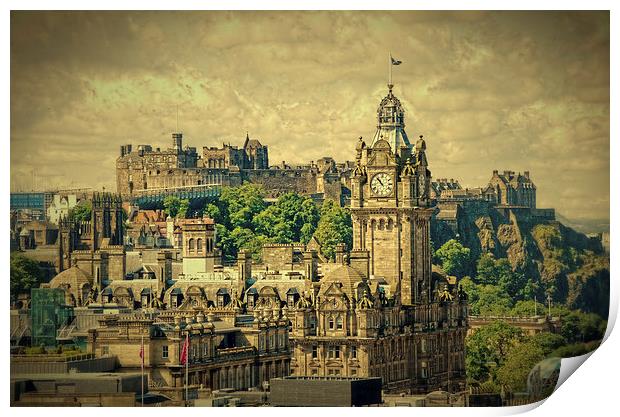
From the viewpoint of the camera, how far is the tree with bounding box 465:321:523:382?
128750 mm

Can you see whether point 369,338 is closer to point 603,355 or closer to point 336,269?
point 336,269

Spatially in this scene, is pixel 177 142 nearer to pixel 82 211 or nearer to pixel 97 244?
pixel 82 211

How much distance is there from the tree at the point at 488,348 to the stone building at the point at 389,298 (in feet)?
1.80

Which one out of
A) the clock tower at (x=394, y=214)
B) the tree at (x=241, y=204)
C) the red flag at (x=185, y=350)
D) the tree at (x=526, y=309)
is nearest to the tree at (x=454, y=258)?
the tree at (x=526, y=309)

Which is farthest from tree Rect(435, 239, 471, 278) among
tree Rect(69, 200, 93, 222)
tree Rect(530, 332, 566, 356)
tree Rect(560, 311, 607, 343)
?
tree Rect(530, 332, 566, 356)

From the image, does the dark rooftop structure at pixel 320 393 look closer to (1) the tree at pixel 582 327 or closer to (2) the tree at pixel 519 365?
(2) the tree at pixel 519 365

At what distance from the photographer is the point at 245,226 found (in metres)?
164

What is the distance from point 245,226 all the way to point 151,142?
7.50 metres

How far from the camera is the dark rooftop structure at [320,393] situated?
11169cm

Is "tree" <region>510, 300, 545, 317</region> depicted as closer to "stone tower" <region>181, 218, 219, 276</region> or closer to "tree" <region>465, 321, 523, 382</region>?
"tree" <region>465, 321, 523, 382</region>

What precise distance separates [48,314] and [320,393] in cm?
1798

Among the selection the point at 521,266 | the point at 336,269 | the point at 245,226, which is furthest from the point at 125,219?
the point at 336,269
